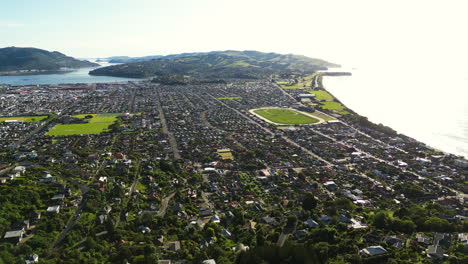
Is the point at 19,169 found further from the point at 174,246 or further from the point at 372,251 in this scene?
the point at 372,251

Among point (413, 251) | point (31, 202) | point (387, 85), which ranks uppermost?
point (387, 85)

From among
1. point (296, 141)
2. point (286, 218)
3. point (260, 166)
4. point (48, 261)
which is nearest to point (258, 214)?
point (286, 218)

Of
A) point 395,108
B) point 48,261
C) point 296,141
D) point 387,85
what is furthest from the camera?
point 387,85

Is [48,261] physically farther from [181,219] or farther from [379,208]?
[379,208]

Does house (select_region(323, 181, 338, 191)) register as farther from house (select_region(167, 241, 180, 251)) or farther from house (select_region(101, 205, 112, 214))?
house (select_region(101, 205, 112, 214))

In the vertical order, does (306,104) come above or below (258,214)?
above

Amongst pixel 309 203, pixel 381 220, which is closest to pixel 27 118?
pixel 309 203
